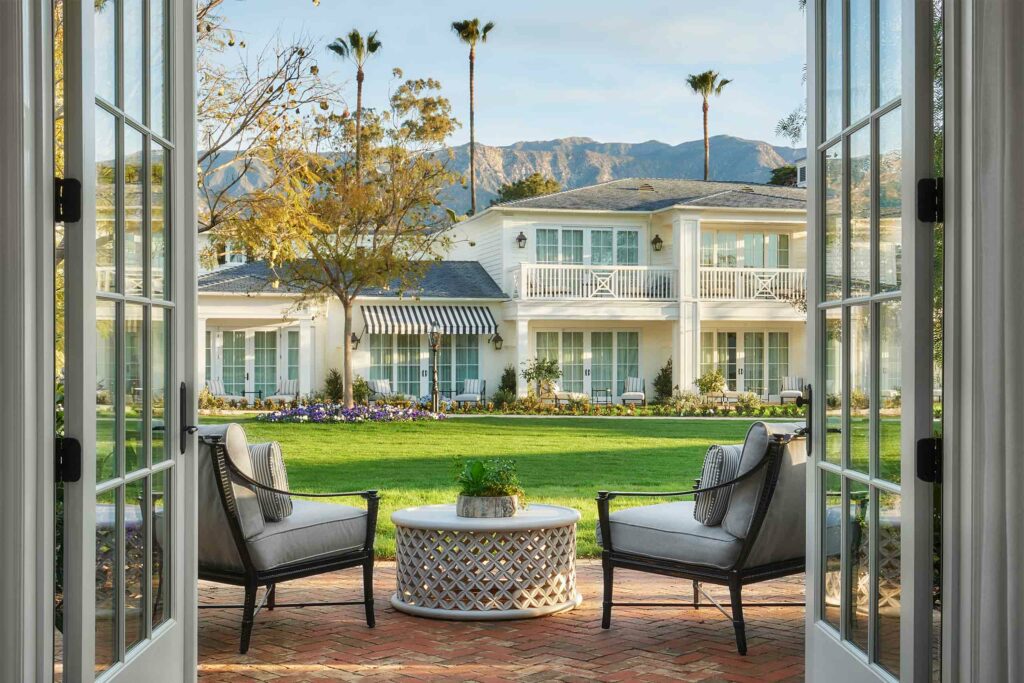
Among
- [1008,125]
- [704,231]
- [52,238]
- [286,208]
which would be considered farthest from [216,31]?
[704,231]

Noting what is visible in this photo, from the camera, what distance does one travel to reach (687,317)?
24125 millimetres

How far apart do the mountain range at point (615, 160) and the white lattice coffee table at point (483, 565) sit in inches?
5034

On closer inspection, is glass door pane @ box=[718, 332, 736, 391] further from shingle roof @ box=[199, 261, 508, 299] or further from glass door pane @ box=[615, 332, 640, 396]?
shingle roof @ box=[199, 261, 508, 299]

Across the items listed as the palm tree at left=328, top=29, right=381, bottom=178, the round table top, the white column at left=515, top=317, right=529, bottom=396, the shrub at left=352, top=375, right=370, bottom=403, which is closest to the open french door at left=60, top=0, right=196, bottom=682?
the round table top

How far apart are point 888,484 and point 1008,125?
1.12 meters

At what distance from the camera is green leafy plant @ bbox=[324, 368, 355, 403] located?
2334 centimetres

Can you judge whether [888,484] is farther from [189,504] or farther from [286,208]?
[286,208]

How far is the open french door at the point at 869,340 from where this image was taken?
3.02 metres

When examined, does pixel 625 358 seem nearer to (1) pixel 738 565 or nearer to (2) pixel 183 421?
(1) pixel 738 565

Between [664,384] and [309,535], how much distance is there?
780 inches

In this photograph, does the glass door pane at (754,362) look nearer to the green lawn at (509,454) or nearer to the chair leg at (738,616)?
the green lawn at (509,454)

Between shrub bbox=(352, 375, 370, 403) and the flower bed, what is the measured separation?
8.10 ft

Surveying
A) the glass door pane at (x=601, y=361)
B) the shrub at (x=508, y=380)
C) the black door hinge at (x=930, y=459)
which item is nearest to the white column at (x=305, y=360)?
the shrub at (x=508, y=380)

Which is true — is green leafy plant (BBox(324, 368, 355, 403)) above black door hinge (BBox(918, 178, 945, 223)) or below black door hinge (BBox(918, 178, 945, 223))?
below
